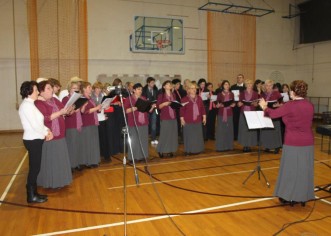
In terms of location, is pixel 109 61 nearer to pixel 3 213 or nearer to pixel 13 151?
A: pixel 13 151

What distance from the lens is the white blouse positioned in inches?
156

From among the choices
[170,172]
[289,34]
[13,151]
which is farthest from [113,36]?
[289,34]

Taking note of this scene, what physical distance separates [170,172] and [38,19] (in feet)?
28.3

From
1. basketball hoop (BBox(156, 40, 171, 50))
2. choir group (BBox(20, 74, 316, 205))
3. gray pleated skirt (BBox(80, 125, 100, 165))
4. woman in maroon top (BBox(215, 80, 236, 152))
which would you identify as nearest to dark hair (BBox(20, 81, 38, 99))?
choir group (BBox(20, 74, 316, 205))

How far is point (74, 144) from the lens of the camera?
225 inches

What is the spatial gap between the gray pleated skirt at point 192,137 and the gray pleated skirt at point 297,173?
3344 millimetres

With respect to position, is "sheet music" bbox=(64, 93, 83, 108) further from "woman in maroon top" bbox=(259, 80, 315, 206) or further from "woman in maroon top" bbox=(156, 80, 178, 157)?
"woman in maroon top" bbox=(259, 80, 315, 206)

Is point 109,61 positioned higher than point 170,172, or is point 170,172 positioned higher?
point 109,61

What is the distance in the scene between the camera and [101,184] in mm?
5125

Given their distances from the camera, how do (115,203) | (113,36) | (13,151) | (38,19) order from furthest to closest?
(113,36) < (38,19) < (13,151) < (115,203)

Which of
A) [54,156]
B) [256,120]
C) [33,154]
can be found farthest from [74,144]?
[256,120]

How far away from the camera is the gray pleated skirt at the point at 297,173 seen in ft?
12.6

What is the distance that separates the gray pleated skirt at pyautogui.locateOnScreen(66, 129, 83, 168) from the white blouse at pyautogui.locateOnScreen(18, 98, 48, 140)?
5.29 ft

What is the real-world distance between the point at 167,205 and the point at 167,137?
9.66 ft
